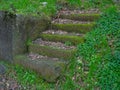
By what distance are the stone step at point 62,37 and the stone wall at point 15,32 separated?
312mm

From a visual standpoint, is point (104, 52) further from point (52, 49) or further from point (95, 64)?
point (52, 49)

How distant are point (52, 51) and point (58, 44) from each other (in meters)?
0.36

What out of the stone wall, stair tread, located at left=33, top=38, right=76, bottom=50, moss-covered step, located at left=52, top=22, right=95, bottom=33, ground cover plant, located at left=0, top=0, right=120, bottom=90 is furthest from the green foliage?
the stone wall

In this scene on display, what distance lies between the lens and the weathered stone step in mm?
5992

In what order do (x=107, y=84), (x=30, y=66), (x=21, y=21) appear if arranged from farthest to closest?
(x=21, y=21) < (x=30, y=66) < (x=107, y=84)

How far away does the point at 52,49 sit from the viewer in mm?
6645

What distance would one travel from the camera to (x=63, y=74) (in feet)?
19.7

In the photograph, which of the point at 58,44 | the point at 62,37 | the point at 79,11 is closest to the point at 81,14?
the point at 79,11

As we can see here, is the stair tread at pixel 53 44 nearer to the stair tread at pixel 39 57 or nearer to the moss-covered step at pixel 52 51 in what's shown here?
the moss-covered step at pixel 52 51

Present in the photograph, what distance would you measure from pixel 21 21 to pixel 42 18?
2.35 feet

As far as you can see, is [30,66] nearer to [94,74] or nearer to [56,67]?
[56,67]

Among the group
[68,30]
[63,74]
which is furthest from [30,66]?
[68,30]

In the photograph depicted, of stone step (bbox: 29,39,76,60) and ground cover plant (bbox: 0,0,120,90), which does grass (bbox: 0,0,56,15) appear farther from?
stone step (bbox: 29,39,76,60)

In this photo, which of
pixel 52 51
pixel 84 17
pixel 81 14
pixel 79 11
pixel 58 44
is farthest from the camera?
pixel 79 11
